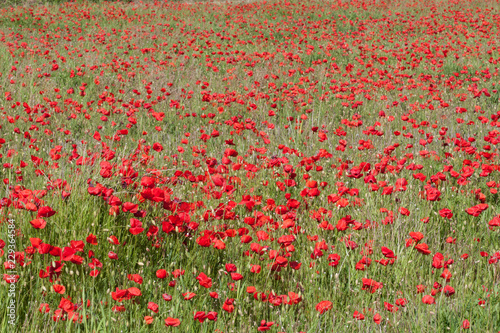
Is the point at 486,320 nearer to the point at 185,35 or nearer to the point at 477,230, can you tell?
the point at 477,230

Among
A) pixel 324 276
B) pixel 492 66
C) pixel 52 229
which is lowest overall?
pixel 324 276

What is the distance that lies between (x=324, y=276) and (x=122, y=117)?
3763mm

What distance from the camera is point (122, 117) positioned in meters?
5.29

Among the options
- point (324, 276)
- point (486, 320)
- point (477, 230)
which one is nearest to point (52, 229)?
point (324, 276)

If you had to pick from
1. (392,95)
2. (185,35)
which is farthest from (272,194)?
(185,35)

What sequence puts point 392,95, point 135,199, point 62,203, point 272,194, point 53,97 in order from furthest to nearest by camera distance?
1. point 392,95
2. point 53,97
3. point 272,194
4. point 135,199
5. point 62,203

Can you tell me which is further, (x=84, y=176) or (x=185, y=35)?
(x=185, y=35)

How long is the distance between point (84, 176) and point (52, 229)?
0.60 meters

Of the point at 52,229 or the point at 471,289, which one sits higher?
the point at 52,229

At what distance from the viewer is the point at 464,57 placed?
837 cm

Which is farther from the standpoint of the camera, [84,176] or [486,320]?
[84,176]

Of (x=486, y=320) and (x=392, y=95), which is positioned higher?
(x=392, y=95)

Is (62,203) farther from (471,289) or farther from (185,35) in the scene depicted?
(185,35)

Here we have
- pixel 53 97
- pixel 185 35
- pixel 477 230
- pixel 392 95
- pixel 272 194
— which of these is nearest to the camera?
pixel 477 230
